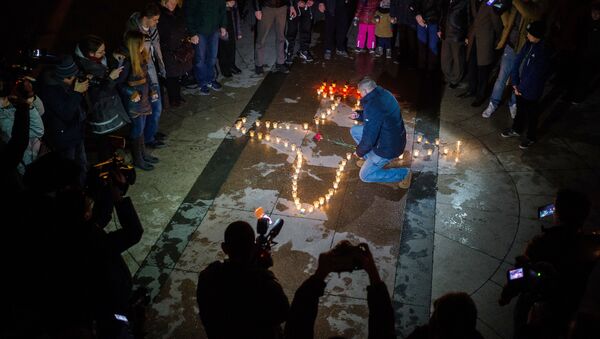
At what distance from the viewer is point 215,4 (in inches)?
338

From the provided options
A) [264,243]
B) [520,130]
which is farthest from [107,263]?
[520,130]

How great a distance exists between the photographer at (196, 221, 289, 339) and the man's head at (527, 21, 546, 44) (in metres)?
5.70

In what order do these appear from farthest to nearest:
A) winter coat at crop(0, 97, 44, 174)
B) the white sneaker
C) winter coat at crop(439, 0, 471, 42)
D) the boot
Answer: winter coat at crop(439, 0, 471, 42), the white sneaker, the boot, winter coat at crop(0, 97, 44, 174)

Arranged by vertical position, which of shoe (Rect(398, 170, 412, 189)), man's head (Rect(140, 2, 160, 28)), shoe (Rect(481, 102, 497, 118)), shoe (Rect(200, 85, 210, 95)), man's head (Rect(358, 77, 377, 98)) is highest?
man's head (Rect(140, 2, 160, 28))

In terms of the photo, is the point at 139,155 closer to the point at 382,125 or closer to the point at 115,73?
the point at 115,73

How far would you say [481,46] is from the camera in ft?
28.0

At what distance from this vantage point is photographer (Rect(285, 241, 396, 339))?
2.82 metres

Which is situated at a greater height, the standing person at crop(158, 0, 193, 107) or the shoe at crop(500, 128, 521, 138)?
the standing person at crop(158, 0, 193, 107)

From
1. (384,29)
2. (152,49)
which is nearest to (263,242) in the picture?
(152,49)

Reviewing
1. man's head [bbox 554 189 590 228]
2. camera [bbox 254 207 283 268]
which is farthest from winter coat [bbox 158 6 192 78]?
man's head [bbox 554 189 590 228]

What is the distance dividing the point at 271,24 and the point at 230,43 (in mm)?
931

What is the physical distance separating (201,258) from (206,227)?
1.84 ft

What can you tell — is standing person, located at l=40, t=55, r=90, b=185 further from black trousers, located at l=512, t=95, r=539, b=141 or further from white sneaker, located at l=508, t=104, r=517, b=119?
white sneaker, located at l=508, t=104, r=517, b=119

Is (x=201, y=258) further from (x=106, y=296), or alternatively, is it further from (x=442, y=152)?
(x=442, y=152)
